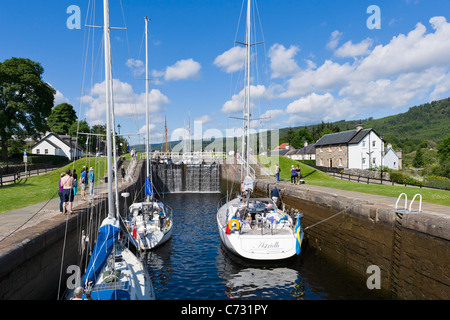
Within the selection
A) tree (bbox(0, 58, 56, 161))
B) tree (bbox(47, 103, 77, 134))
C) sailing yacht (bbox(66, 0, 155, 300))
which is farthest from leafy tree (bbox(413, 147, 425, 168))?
tree (bbox(47, 103, 77, 134))

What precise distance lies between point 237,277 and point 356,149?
43922 mm

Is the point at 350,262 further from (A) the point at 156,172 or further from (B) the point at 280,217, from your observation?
(A) the point at 156,172

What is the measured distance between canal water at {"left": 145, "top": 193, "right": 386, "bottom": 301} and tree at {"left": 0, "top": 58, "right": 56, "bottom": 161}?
3680cm

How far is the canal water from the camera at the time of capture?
10.7m

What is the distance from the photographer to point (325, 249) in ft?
49.2

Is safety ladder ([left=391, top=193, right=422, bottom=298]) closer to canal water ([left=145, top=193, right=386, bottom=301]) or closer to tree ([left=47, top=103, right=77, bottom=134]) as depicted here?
canal water ([left=145, top=193, right=386, bottom=301])

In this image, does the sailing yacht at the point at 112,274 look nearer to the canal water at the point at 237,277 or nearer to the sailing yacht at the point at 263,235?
the canal water at the point at 237,277

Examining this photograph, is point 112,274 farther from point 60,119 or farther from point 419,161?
point 419,161

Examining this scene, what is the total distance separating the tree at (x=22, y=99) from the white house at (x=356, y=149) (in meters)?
48.7

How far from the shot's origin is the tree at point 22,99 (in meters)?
41.3

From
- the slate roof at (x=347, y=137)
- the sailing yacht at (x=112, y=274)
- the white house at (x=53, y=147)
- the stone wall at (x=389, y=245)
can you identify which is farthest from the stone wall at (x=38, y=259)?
the white house at (x=53, y=147)

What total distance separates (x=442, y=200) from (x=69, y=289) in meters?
16.7
